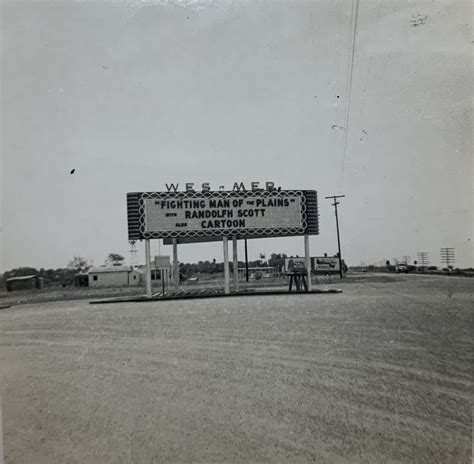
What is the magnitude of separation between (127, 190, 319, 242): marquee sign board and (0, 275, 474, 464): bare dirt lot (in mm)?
14711

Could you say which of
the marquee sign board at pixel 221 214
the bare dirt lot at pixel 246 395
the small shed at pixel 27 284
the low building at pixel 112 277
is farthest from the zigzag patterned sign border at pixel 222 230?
the low building at pixel 112 277

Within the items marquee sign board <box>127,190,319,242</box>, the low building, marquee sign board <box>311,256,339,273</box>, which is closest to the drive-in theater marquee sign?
marquee sign board <box>127,190,319,242</box>

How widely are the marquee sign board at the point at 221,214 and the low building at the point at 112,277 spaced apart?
42620 mm

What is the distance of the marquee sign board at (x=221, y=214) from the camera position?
24.1m

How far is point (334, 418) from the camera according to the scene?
4746mm

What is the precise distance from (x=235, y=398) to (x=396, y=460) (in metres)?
1.99

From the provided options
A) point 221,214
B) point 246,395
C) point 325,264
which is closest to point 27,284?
point 221,214

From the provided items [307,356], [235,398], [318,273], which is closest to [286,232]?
[307,356]

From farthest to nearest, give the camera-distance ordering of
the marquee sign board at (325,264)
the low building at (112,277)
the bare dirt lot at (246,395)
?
the marquee sign board at (325,264)
the low building at (112,277)
the bare dirt lot at (246,395)

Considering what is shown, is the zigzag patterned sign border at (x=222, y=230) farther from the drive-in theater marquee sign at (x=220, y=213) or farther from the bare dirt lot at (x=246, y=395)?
the bare dirt lot at (x=246, y=395)

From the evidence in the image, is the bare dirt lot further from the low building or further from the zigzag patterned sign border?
the low building

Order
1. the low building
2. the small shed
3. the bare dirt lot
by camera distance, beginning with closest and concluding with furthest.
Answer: the bare dirt lot
the small shed
the low building

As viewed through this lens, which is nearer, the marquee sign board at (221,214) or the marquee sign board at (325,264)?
the marquee sign board at (221,214)

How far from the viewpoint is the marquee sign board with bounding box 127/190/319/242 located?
2408 centimetres
